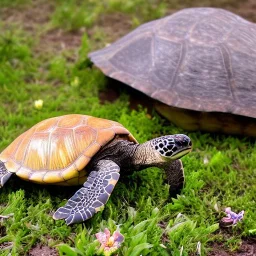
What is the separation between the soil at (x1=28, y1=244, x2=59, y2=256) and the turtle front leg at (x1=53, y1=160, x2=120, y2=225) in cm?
22

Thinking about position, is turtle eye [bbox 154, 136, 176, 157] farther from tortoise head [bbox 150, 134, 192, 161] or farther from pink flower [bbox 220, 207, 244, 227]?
pink flower [bbox 220, 207, 244, 227]

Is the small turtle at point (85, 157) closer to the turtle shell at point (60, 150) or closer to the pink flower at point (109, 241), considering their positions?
the turtle shell at point (60, 150)

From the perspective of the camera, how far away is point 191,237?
3189 millimetres

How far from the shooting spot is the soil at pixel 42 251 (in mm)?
3047

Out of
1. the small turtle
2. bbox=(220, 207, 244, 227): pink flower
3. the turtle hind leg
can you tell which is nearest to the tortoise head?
the small turtle

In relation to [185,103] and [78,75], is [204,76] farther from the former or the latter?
[78,75]

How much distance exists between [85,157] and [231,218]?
124cm

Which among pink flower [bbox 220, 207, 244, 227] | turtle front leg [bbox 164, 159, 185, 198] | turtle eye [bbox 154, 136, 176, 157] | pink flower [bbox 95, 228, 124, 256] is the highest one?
turtle eye [bbox 154, 136, 176, 157]

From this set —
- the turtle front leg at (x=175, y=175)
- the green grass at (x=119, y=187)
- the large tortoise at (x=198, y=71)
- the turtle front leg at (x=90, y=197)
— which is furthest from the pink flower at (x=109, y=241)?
the large tortoise at (x=198, y=71)

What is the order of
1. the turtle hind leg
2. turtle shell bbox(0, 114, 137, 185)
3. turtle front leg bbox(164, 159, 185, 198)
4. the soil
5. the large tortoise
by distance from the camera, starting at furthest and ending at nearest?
1. the large tortoise
2. turtle front leg bbox(164, 159, 185, 198)
3. the turtle hind leg
4. turtle shell bbox(0, 114, 137, 185)
5. the soil

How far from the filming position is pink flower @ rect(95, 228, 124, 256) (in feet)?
9.25

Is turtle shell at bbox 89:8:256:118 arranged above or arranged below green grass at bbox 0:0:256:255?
above

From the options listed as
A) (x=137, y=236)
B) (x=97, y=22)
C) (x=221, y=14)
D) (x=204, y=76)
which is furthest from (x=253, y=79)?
(x=97, y=22)

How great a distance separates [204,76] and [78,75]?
170 cm
